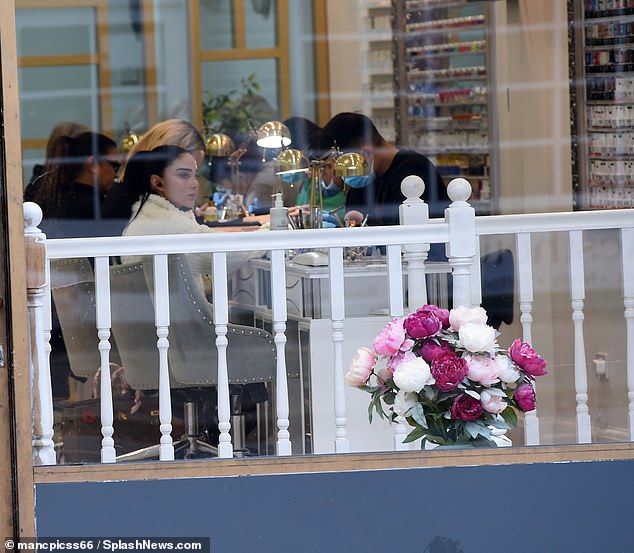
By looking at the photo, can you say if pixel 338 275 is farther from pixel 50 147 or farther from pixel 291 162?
pixel 291 162

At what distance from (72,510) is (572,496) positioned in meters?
1.33

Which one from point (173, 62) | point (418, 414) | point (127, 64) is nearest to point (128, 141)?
point (127, 64)

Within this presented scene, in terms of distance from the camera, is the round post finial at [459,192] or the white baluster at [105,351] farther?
the round post finial at [459,192]

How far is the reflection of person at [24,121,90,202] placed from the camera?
3.79 metres

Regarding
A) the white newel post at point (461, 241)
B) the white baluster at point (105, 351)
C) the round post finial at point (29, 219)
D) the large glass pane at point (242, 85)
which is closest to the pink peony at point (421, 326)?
the white newel post at point (461, 241)

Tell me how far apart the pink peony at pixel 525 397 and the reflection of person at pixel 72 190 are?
5.24ft

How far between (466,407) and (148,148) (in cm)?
249

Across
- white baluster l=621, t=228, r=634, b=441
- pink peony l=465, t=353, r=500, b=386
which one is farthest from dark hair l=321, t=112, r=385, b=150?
pink peony l=465, t=353, r=500, b=386

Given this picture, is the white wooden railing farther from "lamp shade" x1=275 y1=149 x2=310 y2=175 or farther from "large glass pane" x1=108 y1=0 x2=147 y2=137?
"large glass pane" x1=108 y1=0 x2=147 y2=137

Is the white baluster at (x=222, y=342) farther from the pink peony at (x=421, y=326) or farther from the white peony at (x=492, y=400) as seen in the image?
the white peony at (x=492, y=400)

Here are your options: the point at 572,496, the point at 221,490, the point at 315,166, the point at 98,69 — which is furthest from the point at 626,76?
the point at 98,69

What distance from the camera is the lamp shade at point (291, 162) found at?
5305 millimetres

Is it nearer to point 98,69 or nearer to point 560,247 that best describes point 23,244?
point 560,247

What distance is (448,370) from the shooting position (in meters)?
3.03
